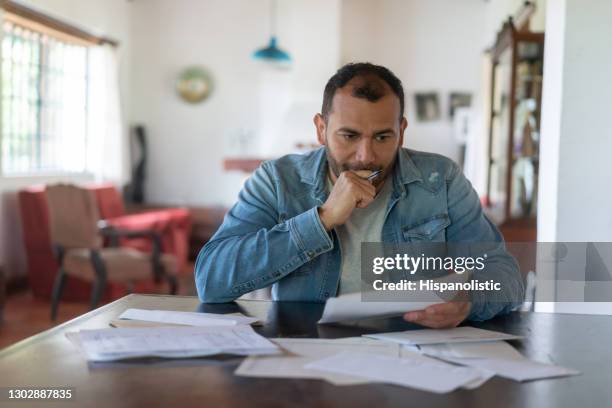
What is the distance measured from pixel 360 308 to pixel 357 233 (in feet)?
1.73

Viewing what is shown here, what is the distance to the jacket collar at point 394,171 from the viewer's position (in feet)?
6.04

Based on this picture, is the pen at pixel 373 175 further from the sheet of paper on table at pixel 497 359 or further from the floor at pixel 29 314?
the floor at pixel 29 314

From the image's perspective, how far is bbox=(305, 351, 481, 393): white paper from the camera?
102 centimetres

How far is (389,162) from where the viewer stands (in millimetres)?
1801

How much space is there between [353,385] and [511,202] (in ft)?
10.2

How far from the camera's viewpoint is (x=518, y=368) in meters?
1.10

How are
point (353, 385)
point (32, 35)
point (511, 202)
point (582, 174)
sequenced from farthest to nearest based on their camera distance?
point (32, 35) < point (511, 202) < point (582, 174) < point (353, 385)

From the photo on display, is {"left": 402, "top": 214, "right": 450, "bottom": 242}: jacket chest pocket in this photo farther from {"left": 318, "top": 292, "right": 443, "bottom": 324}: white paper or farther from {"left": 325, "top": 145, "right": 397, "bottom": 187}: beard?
{"left": 318, "top": 292, "right": 443, "bottom": 324}: white paper

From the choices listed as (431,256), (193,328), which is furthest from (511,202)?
(193,328)

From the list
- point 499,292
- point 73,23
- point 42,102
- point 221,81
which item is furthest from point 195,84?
point 499,292

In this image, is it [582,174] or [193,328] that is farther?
[582,174]

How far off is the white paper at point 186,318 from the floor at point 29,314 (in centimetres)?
285

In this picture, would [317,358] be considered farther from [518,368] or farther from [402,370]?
[518,368]

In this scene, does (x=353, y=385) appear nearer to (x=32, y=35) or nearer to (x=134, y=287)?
(x=134, y=287)
